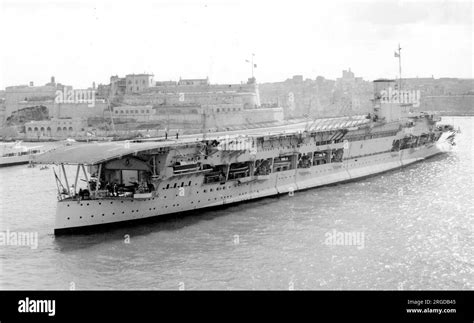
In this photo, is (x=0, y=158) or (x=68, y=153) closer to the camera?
(x=68, y=153)

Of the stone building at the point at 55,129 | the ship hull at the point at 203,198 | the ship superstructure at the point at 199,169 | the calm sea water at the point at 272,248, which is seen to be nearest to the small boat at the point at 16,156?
the ship superstructure at the point at 199,169

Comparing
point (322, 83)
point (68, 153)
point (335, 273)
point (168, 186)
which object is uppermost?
point (322, 83)

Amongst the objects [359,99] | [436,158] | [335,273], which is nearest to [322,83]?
[359,99]

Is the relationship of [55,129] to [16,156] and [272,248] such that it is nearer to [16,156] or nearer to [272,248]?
[16,156]

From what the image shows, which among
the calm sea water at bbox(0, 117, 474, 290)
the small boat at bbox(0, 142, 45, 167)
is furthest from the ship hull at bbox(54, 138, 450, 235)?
the small boat at bbox(0, 142, 45, 167)

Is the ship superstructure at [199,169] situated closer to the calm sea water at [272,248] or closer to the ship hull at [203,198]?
the ship hull at [203,198]

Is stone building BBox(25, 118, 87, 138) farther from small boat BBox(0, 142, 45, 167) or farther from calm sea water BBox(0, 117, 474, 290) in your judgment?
calm sea water BBox(0, 117, 474, 290)

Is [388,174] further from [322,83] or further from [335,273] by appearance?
[322,83]
